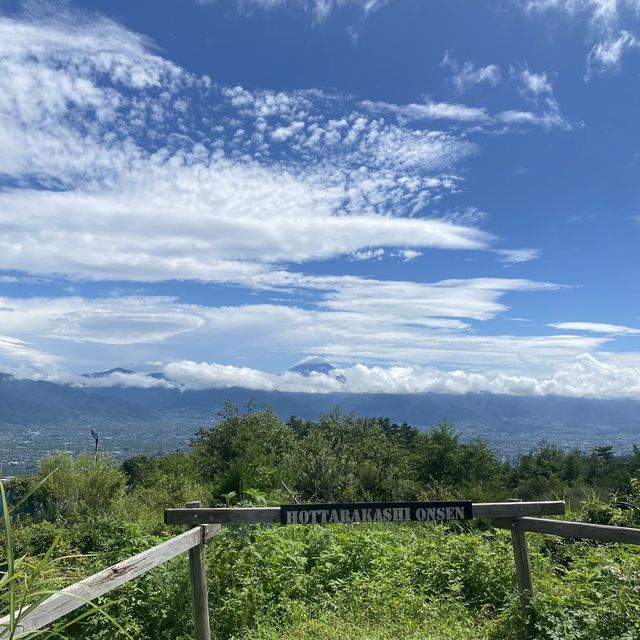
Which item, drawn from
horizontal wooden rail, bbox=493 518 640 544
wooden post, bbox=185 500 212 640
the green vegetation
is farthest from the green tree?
horizontal wooden rail, bbox=493 518 640 544

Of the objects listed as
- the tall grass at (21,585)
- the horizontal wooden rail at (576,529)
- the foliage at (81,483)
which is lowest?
the foliage at (81,483)

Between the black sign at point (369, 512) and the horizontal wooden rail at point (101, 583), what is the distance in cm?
86

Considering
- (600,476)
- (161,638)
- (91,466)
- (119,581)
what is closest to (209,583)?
(161,638)

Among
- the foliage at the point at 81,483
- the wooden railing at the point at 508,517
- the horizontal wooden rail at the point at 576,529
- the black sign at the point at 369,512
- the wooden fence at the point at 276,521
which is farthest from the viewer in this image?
the foliage at the point at 81,483

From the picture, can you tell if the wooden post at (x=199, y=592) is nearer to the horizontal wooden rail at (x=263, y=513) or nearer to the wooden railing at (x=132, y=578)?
the wooden railing at (x=132, y=578)

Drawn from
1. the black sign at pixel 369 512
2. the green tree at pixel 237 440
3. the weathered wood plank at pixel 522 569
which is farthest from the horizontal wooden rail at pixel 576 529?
the green tree at pixel 237 440

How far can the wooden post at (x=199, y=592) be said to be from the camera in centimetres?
506

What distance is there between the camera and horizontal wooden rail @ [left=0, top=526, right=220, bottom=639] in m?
2.63

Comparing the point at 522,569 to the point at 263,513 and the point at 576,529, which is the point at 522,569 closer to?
the point at 576,529

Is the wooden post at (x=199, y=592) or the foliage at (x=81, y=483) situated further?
the foliage at (x=81, y=483)

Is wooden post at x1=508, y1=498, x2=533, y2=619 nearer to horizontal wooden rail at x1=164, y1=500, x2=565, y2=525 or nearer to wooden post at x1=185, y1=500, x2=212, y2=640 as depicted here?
horizontal wooden rail at x1=164, y1=500, x2=565, y2=525

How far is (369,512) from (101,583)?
241 cm

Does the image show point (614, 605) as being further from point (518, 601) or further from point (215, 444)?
point (215, 444)

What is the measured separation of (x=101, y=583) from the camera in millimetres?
3465
